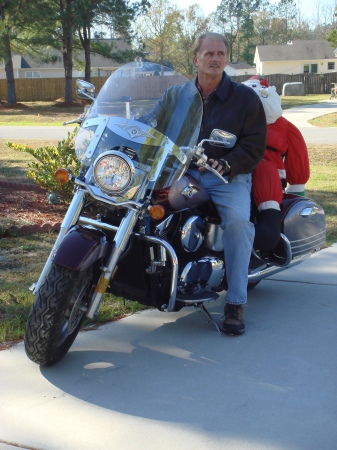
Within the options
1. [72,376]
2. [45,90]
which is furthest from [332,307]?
[45,90]

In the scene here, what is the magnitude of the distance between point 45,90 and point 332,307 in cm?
4349

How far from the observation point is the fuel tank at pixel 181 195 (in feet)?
13.3

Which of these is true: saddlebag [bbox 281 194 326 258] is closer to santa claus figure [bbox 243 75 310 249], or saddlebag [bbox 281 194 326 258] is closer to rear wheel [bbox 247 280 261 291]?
santa claus figure [bbox 243 75 310 249]

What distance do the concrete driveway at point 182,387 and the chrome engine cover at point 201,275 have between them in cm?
34

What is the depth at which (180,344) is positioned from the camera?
168 inches

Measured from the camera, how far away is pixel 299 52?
74.3 m

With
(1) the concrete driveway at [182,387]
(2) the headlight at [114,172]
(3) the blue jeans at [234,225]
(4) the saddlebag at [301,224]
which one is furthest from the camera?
(4) the saddlebag at [301,224]

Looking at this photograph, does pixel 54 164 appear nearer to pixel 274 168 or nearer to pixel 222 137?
pixel 274 168

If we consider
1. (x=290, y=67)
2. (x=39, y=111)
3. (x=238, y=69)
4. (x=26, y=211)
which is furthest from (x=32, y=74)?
(x=26, y=211)

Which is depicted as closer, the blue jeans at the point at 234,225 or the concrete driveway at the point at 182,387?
the concrete driveway at the point at 182,387

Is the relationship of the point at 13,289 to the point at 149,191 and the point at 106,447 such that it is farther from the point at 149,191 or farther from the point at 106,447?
the point at 106,447

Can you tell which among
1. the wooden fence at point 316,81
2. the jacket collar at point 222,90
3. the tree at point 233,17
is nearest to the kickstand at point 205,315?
the jacket collar at point 222,90

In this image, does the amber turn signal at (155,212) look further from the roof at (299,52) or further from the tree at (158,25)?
the roof at (299,52)

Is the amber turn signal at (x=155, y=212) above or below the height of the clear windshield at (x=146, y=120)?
below
